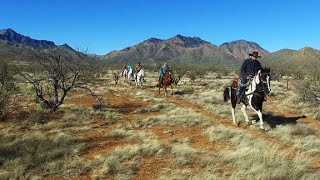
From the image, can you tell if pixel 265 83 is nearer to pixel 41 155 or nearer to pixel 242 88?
pixel 242 88

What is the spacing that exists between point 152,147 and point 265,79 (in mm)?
5499

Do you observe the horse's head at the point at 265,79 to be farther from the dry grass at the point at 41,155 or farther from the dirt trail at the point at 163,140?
the dry grass at the point at 41,155

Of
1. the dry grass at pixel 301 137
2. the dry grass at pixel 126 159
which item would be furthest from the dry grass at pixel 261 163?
the dry grass at pixel 126 159

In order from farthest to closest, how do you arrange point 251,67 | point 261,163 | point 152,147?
point 251,67 → point 152,147 → point 261,163

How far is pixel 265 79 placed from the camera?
14.5m

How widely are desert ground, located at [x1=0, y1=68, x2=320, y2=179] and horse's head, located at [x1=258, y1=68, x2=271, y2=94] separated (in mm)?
1606

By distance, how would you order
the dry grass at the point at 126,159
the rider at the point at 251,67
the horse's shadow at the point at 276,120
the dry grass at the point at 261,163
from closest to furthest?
the dry grass at the point at 261,163 < the dry grass at the point at 126,159 < the rider at the point at 251,67 < the horse's shadow at the point at 276,120

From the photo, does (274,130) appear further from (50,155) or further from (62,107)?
(62,107)

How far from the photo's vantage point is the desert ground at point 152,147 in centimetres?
952

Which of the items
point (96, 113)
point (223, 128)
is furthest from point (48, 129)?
point (223, 128)

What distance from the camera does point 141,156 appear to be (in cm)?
1114

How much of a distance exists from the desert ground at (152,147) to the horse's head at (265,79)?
5.27ft

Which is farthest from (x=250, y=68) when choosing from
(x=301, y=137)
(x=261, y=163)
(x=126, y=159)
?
(x=126, y=159)

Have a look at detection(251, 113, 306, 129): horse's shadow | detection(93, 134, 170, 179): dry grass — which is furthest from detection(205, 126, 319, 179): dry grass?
detection(251, 113, 306, 129): horse's shadow
